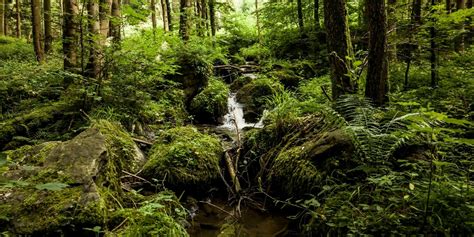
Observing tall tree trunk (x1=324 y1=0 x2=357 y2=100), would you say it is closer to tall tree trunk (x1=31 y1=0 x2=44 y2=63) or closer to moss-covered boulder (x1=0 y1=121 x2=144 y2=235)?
moss-covered boulder (x1=0 y1=121 x2=144 y2=235)

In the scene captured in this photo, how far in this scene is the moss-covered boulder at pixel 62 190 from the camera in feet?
9.27

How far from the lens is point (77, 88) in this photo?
22.1ft

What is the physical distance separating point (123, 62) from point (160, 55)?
2342mm

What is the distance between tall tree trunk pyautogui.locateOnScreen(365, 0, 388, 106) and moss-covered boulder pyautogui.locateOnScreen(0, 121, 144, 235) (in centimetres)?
402

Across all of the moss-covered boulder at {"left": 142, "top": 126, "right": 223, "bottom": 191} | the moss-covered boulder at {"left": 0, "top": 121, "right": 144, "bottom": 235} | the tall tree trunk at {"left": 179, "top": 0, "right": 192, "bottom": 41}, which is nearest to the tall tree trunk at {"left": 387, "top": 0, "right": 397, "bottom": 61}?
the moss-covered boulder at {"left": 142, "top": 126, "right": 223, "bottom": 191}

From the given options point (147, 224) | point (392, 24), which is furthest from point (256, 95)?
point (147, 224)

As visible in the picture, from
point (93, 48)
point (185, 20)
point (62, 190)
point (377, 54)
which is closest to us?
Answer: point (62, 190)

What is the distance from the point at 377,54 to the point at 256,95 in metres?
5.63

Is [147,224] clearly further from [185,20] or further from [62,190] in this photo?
[185,20]

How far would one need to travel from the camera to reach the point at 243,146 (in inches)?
246

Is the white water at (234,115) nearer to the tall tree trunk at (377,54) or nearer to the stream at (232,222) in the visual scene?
the stream at (232,222)

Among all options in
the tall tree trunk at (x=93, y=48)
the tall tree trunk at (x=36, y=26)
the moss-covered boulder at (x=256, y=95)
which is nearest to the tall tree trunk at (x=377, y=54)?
the moss-covered boulder at (x=256, y=95)

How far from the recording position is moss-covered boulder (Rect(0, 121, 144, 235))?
9.27ft

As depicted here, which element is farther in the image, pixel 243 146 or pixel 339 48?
pixel 243 146
